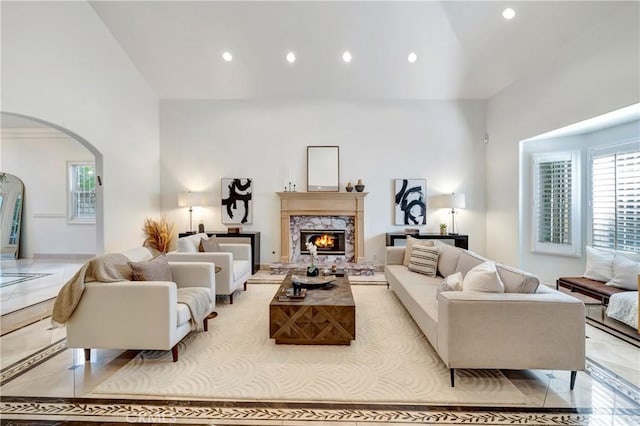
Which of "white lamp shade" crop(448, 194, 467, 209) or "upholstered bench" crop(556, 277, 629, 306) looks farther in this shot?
"white lamp shade" crop(448, 194, 467, 209)

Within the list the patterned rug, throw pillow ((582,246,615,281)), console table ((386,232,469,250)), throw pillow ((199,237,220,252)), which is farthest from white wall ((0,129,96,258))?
throw pillow ((582,246,615,281))

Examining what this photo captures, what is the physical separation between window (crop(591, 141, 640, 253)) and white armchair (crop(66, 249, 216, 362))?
5.63 metres

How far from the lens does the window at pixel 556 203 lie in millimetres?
4727

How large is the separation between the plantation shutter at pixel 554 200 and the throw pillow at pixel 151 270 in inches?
226

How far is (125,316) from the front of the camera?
248 cm

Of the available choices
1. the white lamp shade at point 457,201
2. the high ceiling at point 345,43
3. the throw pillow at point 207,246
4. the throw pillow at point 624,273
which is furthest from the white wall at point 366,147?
the throw pillow at point 624,273

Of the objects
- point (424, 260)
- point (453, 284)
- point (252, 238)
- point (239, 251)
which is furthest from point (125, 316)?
point (424, 260)

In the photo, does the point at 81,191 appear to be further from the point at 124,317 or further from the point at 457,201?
the point at 457,201

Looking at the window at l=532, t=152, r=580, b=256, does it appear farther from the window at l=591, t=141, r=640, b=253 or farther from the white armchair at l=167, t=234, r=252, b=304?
the white armchair at l=167, t=234, r=252, b=304

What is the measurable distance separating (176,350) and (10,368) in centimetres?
138

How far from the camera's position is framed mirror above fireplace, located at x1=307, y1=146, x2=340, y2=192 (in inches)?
245

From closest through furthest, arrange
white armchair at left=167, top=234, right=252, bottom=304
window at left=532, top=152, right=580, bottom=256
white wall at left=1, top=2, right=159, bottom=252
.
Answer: white wall at left=1, top=2, right=159, bottom=252, white armchair at left=167, top=234, right=252, bottom=304, window at left=532, top=152, right=580, bottom=256

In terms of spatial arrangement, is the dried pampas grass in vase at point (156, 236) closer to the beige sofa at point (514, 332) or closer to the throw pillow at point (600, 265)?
the beige sofa at point (514, 332)

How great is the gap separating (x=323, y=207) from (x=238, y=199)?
1.81m
